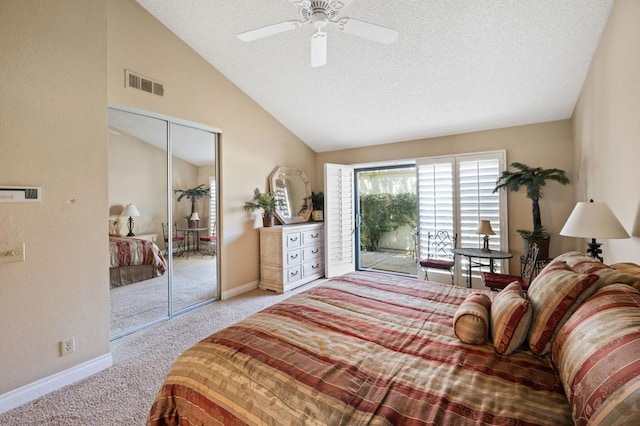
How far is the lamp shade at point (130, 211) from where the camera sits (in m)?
3.00

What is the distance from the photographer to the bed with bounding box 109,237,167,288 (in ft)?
9.65

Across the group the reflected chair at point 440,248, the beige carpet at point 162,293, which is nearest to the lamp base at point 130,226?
the beige carpet at point 162,293

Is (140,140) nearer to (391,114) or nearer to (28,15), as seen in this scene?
(28,15)

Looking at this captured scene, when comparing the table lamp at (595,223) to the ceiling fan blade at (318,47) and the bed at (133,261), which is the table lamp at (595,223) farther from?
the bed at (133,261)

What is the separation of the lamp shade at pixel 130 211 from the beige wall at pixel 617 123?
413cm

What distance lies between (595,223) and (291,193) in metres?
4.11

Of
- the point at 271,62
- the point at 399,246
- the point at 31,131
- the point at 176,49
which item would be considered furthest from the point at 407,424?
the point at 399,246

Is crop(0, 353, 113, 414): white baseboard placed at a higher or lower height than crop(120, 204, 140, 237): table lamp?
lower

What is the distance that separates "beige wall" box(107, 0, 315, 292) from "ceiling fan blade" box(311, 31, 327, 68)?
194 centimetres

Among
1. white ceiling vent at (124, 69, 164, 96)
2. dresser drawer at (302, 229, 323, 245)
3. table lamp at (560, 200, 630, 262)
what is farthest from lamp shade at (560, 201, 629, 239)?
white ceiling vent at (124, 69, 164, 96)

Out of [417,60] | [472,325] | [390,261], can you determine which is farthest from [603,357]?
[390,261]

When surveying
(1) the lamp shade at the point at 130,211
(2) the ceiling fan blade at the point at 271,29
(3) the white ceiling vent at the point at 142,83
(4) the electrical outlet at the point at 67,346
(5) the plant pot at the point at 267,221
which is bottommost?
(4) the electrical outlet at the point at 67,346

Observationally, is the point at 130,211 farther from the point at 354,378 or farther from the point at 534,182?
the point at 534,182

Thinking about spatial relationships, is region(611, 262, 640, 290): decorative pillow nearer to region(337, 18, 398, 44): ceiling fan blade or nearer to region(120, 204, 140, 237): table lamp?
region(337, 18, 398, 44): ceiling fan blade
